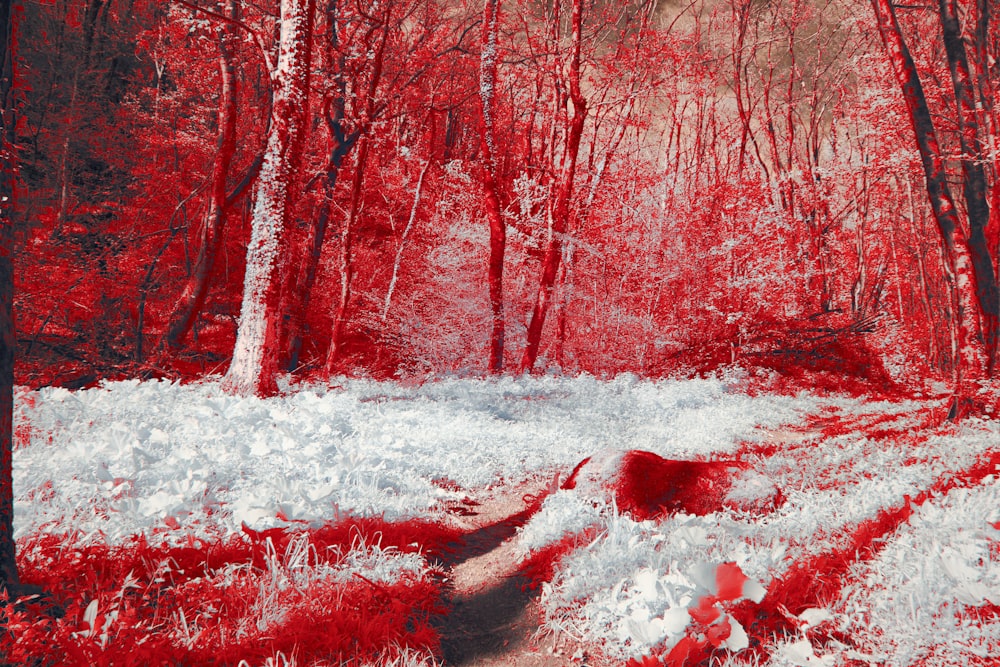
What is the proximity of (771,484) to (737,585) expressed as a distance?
2.73 metres

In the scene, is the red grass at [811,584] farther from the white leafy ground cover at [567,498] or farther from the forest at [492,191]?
the forest at [492,191]

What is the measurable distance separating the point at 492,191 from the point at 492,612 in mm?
12702

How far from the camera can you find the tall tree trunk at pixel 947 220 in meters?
8.73

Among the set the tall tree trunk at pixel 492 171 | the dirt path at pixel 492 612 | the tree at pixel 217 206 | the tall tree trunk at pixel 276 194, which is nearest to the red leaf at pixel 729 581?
the dirt path at pixel 492 612

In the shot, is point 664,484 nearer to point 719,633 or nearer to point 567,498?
point 567,498

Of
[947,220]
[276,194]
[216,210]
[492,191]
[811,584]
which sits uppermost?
[492,191]

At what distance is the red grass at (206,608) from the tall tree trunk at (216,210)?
431 inches

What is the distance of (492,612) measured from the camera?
3.78 meters

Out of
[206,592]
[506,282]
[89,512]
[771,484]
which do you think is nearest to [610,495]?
[771,484]

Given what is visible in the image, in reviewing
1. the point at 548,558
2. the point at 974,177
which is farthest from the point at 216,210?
the point at 974,177

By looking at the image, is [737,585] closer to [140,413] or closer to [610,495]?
[610,495]

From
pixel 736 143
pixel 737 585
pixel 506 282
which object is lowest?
pixel 737 585

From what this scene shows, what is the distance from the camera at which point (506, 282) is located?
66.1 feet

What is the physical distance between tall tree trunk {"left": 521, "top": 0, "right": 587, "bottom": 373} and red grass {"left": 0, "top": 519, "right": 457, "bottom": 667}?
12.2 metres
